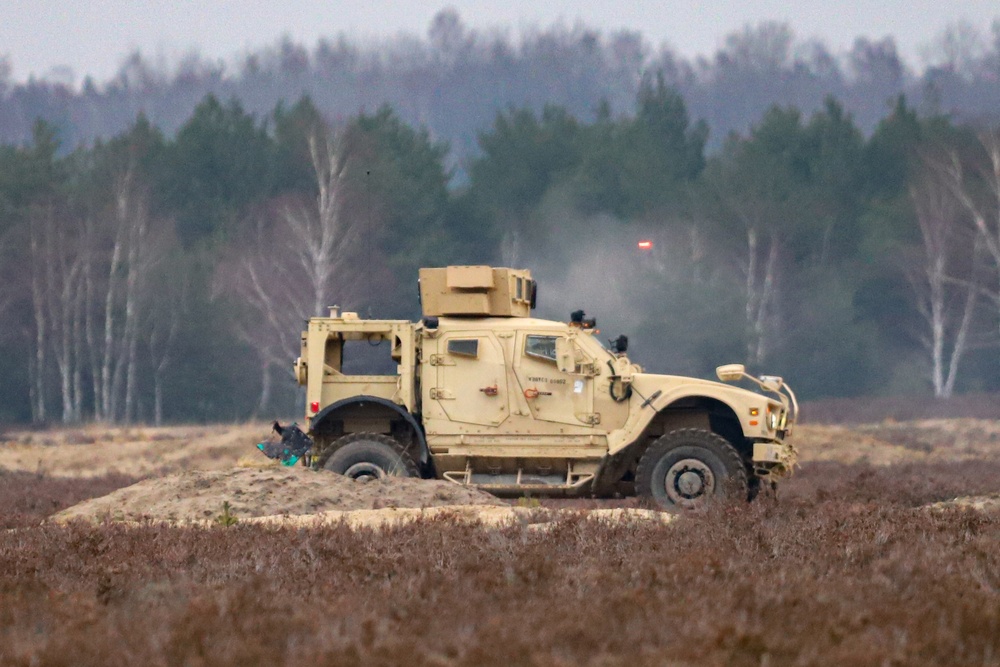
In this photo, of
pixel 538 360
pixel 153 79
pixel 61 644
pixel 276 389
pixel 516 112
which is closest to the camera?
pixel 61 644

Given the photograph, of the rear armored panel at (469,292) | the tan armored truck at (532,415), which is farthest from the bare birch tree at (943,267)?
the rear armored panel at (469,292)

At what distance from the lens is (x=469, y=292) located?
17.3 meters

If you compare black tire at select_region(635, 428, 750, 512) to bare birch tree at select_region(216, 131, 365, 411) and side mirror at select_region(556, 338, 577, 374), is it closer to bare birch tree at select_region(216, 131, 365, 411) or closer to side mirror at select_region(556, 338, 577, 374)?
side mirror at select_region(556, 338, 577, 374)

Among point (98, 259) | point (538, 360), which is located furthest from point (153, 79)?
point (538, 360)

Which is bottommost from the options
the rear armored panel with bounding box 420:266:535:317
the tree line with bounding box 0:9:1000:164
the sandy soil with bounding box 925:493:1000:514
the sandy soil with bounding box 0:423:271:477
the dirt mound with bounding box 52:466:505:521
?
the sandy soil with bounding box 0:423:271:477

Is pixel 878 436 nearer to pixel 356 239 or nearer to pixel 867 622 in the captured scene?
pixel 356 239

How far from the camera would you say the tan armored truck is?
16.2 meters

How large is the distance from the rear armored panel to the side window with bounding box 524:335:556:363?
30.9 inches

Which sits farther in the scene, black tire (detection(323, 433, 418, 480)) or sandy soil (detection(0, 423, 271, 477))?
sandy soil (detection(0, 423, 271, 477))

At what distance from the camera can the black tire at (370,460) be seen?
54.4ft

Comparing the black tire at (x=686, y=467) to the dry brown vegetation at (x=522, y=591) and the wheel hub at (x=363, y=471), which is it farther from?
the wheel hub at (x=363, y=471)

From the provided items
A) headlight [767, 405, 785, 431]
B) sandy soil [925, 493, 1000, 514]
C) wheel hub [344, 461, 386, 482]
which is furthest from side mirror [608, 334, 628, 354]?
sandy soil [925, 493, 1000, 514]

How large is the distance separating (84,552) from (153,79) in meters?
152

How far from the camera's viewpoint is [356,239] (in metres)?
47.3
